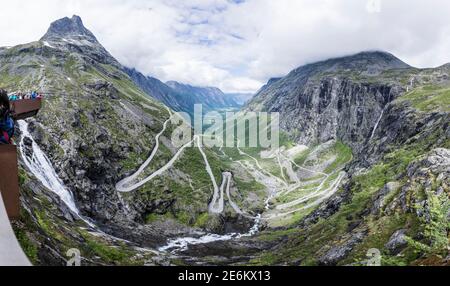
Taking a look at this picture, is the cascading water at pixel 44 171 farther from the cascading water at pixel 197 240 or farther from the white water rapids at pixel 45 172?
the cascading water at pixel 197 240

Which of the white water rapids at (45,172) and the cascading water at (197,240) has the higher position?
the white water rapids at (45,172)

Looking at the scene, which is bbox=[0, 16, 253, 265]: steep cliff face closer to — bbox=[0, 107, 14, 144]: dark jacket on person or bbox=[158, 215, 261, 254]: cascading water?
bbox=[158, 215, 261, 254]: cascading water

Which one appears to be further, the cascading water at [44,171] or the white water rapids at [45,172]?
the cascading water at [44,171]

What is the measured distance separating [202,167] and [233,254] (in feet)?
264

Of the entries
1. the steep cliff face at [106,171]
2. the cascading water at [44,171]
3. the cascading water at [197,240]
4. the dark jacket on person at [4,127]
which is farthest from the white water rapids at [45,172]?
the dark jacket on person at [4,127]

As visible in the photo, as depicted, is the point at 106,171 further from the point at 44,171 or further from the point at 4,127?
the point at 4,127

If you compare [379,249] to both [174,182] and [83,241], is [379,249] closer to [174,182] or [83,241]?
[83,241]

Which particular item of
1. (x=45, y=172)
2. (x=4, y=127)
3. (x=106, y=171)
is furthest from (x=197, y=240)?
(x=4, y=127)

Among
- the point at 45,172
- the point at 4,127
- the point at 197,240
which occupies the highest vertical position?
the point at 4,127

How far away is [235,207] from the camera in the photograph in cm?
17025

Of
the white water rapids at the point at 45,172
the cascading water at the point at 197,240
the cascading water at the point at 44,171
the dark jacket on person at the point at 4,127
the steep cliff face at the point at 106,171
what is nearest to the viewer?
the dark jacket on person at the point at 4,127

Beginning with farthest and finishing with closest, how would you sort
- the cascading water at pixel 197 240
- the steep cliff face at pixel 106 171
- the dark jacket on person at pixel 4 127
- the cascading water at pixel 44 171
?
the cascading water at pixel 197 240, the cascading water at pixel 44 171, the steep cliff face at pixel 106 171, the dark jacket on person at pixel 4 127
